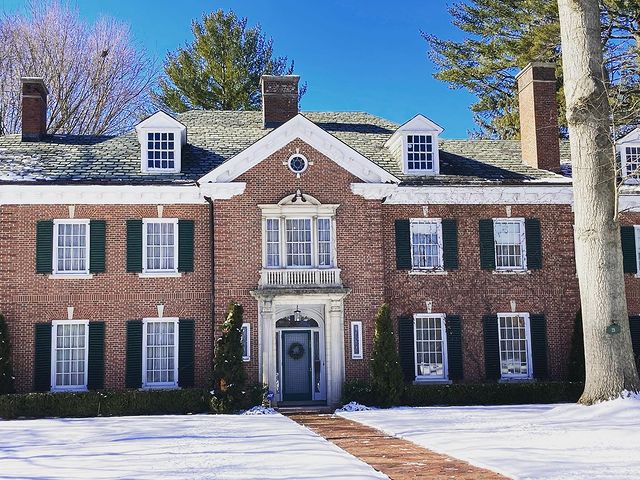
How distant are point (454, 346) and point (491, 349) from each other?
1.07 meters

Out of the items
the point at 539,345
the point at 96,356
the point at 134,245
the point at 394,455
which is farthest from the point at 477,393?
the point at 96,356

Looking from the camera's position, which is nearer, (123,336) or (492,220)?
Answer: (123,336)

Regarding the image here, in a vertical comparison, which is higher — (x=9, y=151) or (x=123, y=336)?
(x=9, y=151)

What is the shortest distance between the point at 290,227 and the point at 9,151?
28.3 ft

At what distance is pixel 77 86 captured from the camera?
37.7 m

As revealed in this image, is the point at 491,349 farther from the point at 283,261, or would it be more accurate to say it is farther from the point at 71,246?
the point at 71,246

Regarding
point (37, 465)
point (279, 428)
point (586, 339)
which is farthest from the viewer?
point (586, 339)

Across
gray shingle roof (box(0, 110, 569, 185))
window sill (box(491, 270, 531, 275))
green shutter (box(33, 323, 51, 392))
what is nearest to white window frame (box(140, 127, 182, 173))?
gray shingle roof (box(0, 110, 569, 185))

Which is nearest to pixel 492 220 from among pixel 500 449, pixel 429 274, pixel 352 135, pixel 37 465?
pixel 429 274

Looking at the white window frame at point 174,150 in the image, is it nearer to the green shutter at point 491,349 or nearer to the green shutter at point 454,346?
the green shutter at point 454,346

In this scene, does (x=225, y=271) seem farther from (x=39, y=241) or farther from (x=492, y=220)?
(x=492, y=220)

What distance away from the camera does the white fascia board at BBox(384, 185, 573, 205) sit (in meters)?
22.1

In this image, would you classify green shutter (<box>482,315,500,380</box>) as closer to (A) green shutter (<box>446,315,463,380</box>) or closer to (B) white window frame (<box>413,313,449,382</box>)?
(A) green shutter (<box>446,315,463,380</box>)

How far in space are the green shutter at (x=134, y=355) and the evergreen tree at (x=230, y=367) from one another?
227 centimetres
